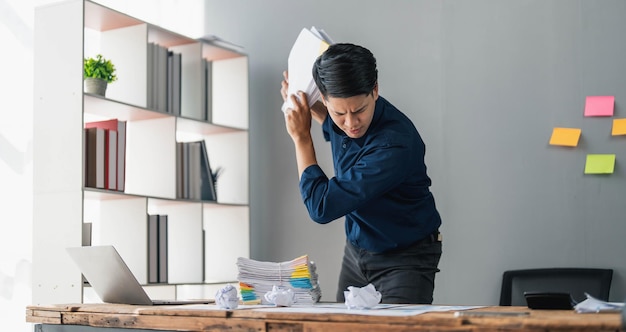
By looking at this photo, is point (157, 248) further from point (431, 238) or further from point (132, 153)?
point (431, 238)

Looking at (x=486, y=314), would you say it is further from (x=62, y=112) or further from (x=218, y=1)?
(x=218, y=1)

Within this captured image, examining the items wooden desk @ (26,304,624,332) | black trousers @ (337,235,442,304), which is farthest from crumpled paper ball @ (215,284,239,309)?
black trousers @ (337,235,442,304)

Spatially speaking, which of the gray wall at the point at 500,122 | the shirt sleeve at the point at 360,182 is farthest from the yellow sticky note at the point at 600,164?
the shirt sleeve at the point at 360,182

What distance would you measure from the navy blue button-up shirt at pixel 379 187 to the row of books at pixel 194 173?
1.34 m

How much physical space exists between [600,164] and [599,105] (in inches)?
9.1

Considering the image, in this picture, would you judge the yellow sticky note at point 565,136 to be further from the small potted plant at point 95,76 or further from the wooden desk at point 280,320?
the small potted plant at point 95,76

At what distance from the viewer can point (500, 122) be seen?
331cm

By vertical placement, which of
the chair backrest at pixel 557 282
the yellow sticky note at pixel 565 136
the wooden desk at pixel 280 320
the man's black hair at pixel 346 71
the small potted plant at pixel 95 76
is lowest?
the chair backrest at pixel 557 282

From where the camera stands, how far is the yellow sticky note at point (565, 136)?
3.13 meters

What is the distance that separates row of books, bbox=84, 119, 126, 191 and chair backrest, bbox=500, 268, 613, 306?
1634mm

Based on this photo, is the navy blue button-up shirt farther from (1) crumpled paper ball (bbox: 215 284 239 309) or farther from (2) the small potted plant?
(2) the small potted plant

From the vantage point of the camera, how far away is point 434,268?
235 cm

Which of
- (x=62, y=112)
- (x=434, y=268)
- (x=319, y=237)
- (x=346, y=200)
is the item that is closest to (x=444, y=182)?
(x=319, y=237)

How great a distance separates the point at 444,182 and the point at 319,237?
692mm
